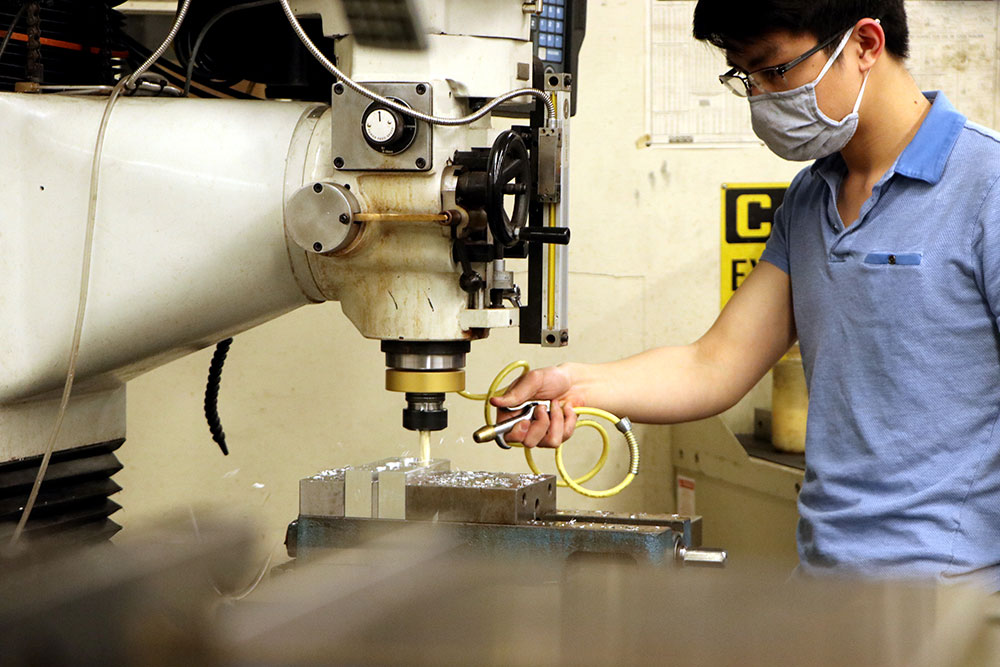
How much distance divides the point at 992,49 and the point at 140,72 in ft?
6.31

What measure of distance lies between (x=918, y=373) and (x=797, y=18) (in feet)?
1.41

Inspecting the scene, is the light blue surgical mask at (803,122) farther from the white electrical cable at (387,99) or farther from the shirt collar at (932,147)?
the white electrical cable at (387,99)

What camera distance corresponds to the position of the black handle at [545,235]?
3.58 ft

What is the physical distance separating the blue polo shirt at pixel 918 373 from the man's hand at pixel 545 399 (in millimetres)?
315

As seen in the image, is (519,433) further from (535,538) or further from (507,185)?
(507,185)

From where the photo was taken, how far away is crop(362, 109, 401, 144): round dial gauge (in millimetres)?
1025

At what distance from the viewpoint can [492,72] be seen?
42.3 inches

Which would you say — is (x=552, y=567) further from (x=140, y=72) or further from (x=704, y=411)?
(x=704, y=411)

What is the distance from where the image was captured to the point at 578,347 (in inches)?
94.3

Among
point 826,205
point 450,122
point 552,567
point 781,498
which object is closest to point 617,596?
point 552,567

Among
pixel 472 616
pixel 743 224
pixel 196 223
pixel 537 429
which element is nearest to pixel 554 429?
pixel 537 429

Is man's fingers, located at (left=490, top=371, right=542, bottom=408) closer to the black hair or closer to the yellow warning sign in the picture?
the black hair

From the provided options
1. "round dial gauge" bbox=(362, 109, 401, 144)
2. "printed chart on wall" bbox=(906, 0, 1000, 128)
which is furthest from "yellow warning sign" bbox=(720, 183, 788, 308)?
"round dial gauge" bbox=(362, 109, 401, 144)

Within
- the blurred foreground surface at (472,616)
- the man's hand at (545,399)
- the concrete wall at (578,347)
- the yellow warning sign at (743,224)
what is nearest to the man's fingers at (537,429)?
the man's hand at (545,399)
